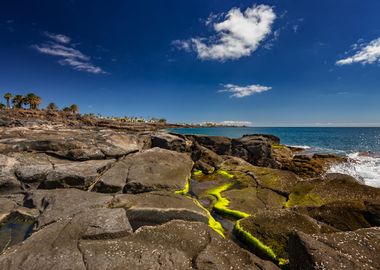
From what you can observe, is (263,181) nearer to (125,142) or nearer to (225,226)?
(225,226)

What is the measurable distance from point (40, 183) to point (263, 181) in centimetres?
1332

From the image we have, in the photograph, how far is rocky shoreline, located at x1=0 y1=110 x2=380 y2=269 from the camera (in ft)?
20.3

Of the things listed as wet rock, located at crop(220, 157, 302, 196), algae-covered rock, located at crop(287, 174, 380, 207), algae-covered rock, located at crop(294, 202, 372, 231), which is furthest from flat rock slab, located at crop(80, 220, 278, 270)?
wet rock, located at crop(220, 157, 302, 196)

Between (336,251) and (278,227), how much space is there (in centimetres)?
217

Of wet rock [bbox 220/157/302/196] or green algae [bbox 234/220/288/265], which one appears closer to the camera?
green algae [bbox 234/220/288/265]

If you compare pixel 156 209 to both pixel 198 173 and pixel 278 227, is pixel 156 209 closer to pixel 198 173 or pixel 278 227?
pixel 278 227

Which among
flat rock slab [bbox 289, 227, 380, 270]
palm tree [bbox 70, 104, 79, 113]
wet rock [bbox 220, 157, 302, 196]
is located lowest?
wet rock [bbox 220, 157, 302, 196]

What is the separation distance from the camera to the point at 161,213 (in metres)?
9.45

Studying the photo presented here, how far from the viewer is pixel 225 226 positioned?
991cm

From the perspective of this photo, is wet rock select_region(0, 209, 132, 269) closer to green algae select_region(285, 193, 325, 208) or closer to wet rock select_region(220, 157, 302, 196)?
green algae select_region(285, 193, 325, 208)

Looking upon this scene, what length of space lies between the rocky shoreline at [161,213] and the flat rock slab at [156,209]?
0.04 meters

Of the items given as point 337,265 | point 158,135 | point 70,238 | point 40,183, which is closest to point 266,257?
point 337,265

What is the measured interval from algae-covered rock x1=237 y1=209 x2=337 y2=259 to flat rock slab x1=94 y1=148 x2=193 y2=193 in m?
6.32

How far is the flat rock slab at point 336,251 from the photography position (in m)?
5.52
